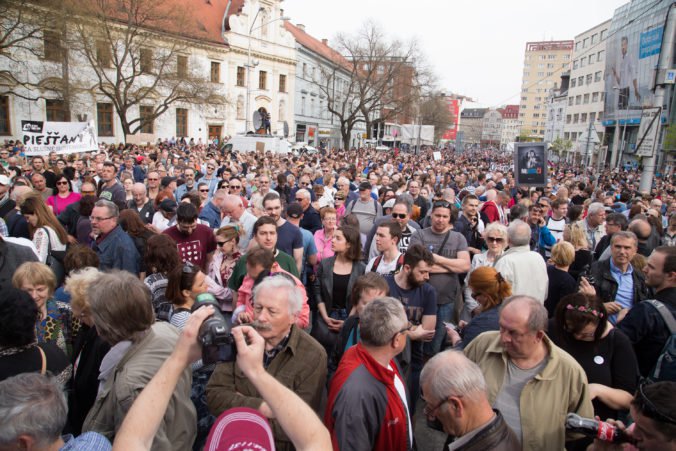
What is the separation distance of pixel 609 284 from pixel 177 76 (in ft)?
99.1

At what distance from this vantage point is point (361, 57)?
45500 mm

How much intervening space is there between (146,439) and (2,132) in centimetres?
3452

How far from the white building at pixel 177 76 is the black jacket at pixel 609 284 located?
2759cm

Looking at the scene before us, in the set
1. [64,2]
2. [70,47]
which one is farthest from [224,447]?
[70,47]

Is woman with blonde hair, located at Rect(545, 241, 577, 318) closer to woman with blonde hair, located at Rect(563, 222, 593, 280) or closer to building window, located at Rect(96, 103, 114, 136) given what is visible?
woman with blonde hair, located at Rect(563, 222, 593, 280)

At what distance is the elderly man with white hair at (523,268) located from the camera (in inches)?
159

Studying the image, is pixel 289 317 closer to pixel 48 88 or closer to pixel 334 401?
pixel 334 401

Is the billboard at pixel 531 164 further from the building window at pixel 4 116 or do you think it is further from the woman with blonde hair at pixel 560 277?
the building window at pixel 4 116

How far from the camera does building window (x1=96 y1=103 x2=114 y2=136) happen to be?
3431 cm

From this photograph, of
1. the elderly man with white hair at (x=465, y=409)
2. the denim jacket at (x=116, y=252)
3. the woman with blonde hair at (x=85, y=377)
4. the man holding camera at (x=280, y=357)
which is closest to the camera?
the elderly man with white hair at (x=465, y=409)

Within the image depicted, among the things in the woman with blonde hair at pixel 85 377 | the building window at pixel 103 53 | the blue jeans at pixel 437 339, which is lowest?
the blue jeans at pixel 437 339

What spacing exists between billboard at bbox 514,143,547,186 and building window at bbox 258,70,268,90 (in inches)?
1622

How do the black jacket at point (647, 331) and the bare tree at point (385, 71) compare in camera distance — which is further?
the bare tree at point (385, 71)

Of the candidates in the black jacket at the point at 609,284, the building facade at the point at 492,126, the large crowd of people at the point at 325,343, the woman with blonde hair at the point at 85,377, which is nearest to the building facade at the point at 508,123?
the building facade at the point at 492,126
